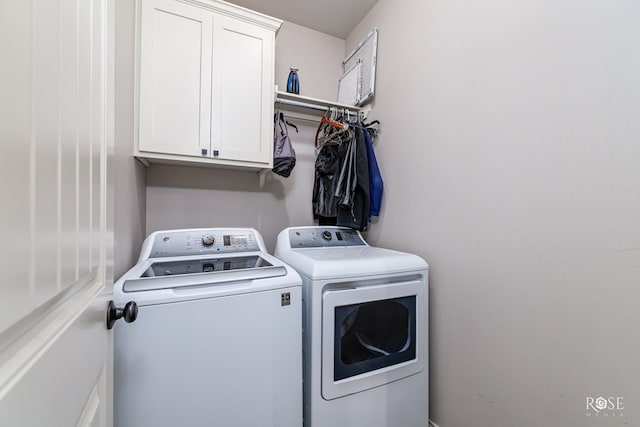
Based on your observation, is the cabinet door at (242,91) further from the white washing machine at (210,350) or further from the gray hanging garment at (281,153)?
the white washing machine at (210,350)

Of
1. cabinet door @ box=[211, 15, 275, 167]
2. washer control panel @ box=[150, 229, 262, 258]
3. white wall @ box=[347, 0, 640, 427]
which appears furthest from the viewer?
cabinet door @ box=[211, 15, 275, 167]

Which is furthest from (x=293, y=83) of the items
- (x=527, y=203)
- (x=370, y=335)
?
(x=370, y=335)

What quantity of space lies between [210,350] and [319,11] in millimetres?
2501

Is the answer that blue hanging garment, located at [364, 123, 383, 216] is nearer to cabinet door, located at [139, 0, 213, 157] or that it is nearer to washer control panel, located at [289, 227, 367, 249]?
washer control panel, located at [289, 227, 367, 249]

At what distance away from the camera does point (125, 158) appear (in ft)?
4.22

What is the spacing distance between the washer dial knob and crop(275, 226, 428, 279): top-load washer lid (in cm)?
40

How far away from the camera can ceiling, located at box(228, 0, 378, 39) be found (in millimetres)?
2012

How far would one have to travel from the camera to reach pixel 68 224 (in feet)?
1.40

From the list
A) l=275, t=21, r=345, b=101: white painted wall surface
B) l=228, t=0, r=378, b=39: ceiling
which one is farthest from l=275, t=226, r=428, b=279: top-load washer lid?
l=228, t=0, r=378, b=39: ceiling

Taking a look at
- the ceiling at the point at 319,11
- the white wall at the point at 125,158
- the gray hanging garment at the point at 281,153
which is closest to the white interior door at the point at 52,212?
the white wall at the point at 125,158

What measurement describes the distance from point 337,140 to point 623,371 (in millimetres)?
1782

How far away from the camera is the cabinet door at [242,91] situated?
5.34ft

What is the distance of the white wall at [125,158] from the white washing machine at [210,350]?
0.76ft

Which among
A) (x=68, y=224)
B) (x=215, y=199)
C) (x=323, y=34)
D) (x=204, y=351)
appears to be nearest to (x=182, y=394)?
(x=204, y=351)
